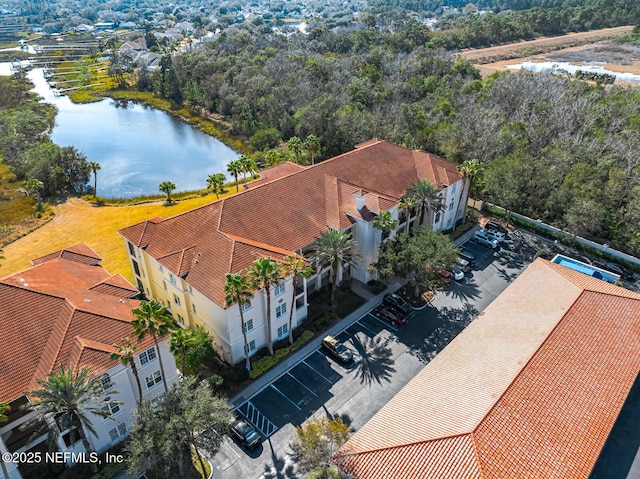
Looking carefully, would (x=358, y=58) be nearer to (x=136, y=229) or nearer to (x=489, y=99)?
(x=489, y=99)

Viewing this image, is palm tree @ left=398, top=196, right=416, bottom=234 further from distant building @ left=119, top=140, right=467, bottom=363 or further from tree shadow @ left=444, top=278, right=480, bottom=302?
tree shadow @ left=444, top=278, right=480, bottom=302

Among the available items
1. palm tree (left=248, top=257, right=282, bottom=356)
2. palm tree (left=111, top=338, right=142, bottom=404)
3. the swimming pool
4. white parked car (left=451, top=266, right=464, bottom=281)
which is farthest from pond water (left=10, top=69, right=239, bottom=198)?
the swimming pool

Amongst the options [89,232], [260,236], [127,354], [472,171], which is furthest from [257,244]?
[89,232]

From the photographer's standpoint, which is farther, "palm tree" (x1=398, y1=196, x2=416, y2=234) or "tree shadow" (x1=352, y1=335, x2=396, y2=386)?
"palm tree" (x1=398, y1=196, x2=416, y2=234)

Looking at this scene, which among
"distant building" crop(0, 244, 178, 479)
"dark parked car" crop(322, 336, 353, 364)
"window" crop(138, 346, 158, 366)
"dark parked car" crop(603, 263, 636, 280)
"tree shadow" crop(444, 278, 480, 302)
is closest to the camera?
"distant building" crop(0, 244, 178, 479)

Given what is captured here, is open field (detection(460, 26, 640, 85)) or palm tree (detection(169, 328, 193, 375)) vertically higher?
palm tree (detection(169, 328, 193, 375))

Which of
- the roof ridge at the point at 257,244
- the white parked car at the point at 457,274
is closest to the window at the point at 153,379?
the roof ridge at the point at 257,244

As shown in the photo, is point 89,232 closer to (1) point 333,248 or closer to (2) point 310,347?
(2) point 310,347

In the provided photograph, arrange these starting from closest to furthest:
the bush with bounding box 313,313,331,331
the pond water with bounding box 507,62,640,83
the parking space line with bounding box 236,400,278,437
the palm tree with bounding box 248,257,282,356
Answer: the parking space line with bounding box 236,400,278,437
the palm tree with bounding box 248,257,282,356
the bush with bounding box 313,313,331,331
the pond water with bounding box 507,62,640,83
